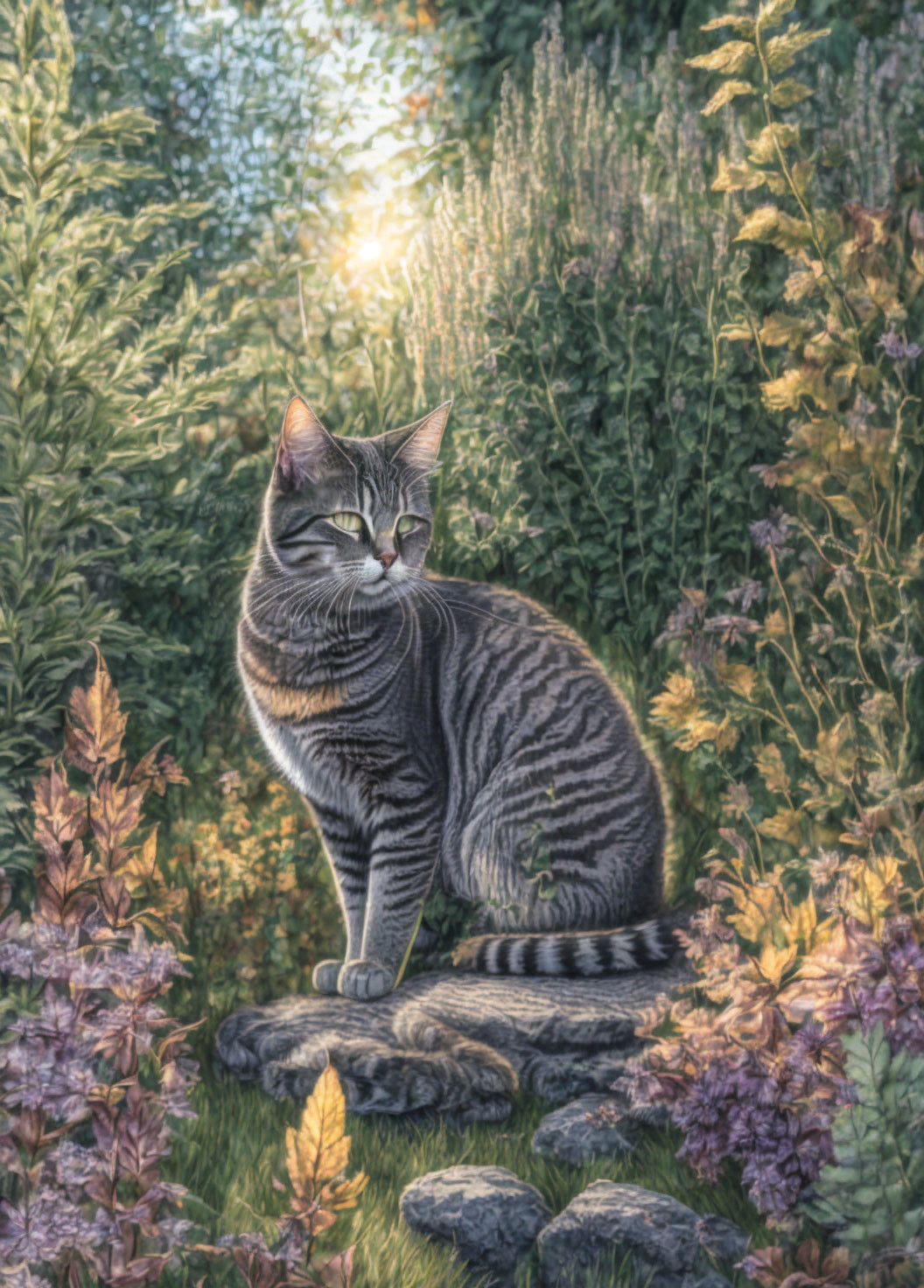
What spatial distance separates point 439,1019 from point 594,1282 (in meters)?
1.01

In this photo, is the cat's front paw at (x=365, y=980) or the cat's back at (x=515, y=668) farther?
the cat's back at (x=515, y=668)

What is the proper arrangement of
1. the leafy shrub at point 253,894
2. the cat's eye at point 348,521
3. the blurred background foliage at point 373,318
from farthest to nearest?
the leafy shrub at point 253,894
the cat's eye at point 348,521
the blurred background foliage at point 373,318

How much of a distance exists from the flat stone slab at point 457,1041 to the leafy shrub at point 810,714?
0.19m

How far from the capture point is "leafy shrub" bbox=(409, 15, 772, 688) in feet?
12.8

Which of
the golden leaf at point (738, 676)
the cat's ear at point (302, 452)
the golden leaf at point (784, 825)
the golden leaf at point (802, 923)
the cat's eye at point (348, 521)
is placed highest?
the cat's ear at point (302, 452)

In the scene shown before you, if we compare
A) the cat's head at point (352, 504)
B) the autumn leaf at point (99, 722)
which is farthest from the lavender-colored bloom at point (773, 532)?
the autumn leaf at point (99, 722)

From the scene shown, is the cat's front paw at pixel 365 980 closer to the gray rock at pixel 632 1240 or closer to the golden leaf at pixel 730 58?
the gray rock at pixel 632 1240

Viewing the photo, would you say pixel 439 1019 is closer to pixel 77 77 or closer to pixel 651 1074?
pixel 651 1074

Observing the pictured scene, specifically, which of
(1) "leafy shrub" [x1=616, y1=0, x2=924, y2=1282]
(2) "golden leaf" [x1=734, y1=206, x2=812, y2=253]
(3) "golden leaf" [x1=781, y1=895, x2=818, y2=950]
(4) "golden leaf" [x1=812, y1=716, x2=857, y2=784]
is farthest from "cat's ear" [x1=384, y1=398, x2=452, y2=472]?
(3) "golden leaf" [x1=781, y1=895, x2=818, y2=950]

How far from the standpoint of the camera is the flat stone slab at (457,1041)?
3197mm

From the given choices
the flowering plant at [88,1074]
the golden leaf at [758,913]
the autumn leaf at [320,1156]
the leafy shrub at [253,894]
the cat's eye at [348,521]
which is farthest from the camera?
the leafy shrub at [253,894]

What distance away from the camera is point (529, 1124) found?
10.4ft

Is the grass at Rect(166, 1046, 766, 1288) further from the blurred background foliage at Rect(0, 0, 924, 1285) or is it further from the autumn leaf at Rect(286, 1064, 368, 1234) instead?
the autumn leaf at Rect(286, 1064, 368, 1234)

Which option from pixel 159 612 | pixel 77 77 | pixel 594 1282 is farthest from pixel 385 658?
pixel 77 77
